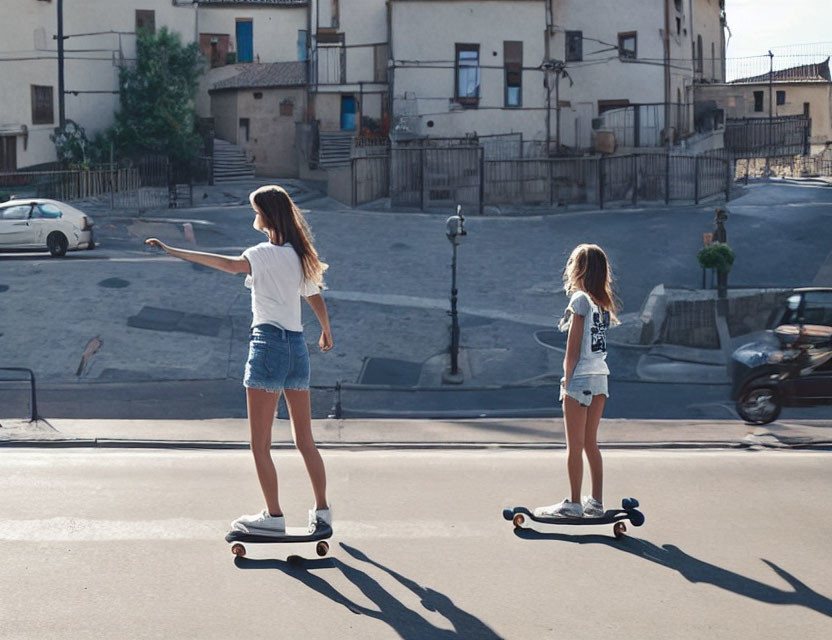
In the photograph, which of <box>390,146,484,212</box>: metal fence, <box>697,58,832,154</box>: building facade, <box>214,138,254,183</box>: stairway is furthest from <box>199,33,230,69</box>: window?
<box>697,58,832,154</box>: building facade

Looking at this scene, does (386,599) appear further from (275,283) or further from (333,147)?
(333,147)

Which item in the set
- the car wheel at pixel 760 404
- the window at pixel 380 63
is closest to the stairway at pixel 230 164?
the window at pixel 380 63

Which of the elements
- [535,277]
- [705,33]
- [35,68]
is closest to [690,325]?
[535,277]

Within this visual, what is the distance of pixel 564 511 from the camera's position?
8.00 m

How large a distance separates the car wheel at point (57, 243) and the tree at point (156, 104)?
63.5ft

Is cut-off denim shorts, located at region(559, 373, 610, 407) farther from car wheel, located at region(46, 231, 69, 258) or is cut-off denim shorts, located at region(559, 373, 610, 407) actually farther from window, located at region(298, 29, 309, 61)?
window, located at region(298, 29, 309, 61)

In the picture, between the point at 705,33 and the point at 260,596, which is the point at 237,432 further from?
the point at 705,33

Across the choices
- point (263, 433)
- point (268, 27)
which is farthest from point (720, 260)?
point (268, 27)

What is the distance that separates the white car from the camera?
27141 mm

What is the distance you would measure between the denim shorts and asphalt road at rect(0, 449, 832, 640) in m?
1.17

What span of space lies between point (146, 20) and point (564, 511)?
144 feet

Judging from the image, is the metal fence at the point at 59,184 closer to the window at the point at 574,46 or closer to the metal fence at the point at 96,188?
the metal fence at the point at 96,188

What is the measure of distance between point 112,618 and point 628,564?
10.6ft

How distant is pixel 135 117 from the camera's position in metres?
46.2
